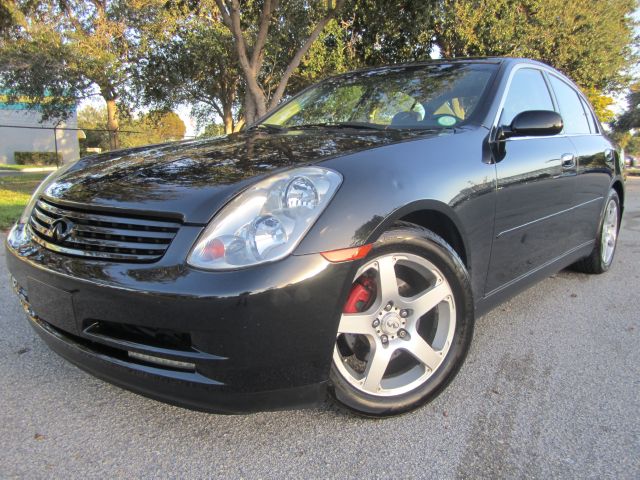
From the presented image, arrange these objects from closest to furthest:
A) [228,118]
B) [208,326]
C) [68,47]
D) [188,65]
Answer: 1. [208,326]
2. [68,47]
3. [188,65]
4. [228,118]

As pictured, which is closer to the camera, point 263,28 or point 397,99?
point 397,99

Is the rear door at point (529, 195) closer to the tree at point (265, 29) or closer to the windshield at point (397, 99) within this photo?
the windshield at point (397, 99)

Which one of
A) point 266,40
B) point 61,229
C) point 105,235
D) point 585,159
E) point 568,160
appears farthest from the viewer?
point 266,40

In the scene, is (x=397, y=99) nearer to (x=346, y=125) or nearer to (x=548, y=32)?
(x=346, y=125)

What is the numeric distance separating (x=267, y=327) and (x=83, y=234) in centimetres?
83

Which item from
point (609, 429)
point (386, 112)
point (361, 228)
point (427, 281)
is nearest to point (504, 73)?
point (386, 112)

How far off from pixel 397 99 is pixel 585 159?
1521 millimetres

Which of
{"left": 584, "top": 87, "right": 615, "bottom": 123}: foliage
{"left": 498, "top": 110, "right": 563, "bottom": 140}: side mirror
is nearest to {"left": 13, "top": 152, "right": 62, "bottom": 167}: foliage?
{"left": 584, "top": 87, "right": 615, "bottom": 123}: foliage

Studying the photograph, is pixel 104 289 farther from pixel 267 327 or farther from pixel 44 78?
pixel 44 78

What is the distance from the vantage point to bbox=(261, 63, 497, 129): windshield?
2.76 meters

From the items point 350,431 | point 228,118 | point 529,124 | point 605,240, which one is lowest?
point 350,431

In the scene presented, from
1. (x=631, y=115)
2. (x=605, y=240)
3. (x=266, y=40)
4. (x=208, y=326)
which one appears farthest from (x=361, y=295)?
(x=631, y=115)

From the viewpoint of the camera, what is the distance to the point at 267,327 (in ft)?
5.34

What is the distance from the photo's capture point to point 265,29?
9430mm
